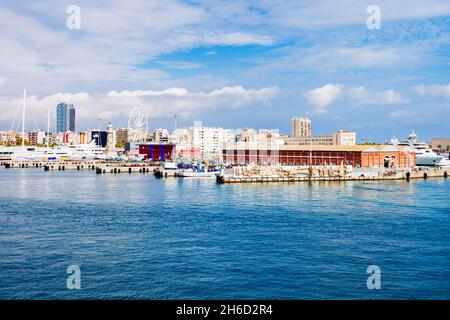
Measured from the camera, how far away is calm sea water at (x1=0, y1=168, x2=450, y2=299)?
22.9ft

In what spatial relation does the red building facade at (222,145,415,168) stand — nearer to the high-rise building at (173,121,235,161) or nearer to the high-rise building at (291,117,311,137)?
the high-rise building at (173,121,235,161)

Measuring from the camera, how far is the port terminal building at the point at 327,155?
32750 millimetres

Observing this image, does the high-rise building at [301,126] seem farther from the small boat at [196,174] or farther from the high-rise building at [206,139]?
the small boat at [196,174]

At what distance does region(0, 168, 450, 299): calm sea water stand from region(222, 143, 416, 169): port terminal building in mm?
15599

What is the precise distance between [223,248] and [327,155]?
25.4 m

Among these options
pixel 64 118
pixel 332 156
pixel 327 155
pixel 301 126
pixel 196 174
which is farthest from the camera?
pixel 64 118

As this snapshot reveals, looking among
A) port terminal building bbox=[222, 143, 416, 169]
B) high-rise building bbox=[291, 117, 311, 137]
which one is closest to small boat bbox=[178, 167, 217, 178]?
port terminal building bbox=[222, 143, 416, 169]

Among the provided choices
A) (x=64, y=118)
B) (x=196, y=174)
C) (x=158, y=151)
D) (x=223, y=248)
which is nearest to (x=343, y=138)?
(x=158, y=151)

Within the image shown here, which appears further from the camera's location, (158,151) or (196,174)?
(158,151)

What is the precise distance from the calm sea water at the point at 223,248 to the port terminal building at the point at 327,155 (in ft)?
51.2

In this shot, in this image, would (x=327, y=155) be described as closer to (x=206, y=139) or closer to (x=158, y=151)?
(x=158, y=151)

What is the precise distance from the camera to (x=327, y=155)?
3378 cm
